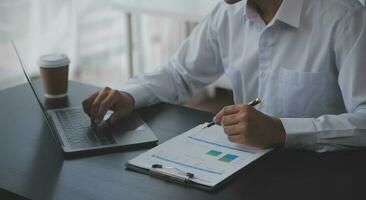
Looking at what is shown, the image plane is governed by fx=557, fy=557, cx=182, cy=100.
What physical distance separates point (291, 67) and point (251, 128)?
370mm

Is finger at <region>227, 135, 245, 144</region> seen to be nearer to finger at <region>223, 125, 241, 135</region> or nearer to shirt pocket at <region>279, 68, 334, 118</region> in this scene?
finger at <region>223, 125, 241, 135</region>

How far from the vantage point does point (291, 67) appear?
1528 millimetres

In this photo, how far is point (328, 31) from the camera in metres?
1.44

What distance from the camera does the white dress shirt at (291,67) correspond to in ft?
4.25

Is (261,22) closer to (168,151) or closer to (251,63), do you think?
(251,63)

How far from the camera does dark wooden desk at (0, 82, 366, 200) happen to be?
3.52 ft

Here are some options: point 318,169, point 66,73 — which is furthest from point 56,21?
Answer: point 318,169

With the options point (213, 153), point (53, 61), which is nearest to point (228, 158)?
point (213, 153)

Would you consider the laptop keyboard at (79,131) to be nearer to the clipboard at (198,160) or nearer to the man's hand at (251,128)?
the clipboard at (198,160)

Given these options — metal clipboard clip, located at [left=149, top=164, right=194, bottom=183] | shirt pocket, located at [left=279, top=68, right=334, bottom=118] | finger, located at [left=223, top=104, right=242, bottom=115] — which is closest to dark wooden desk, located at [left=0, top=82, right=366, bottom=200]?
metal clipboard clip, located at [left=149, top=164, right=194, bottom=183]

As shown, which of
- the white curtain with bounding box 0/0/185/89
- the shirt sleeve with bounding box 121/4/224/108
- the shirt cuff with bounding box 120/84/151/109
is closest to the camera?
the shirt cuff with bounding box 120/84/151/109

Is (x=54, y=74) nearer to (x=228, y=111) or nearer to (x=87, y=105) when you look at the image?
(x=87, y=105)

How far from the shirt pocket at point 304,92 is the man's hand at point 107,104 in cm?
43

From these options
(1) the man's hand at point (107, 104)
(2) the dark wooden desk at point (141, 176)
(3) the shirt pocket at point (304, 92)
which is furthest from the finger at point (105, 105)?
(3) the shirt pocket at point (304, 92)
